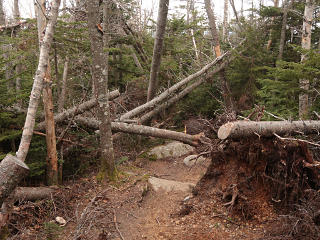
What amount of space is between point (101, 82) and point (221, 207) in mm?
3636

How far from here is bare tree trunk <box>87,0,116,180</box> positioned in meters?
5.92

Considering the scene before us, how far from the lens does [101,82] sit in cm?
612

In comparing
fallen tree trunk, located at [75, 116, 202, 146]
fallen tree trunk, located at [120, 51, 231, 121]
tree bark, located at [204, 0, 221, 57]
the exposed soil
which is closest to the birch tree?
the exposed soil

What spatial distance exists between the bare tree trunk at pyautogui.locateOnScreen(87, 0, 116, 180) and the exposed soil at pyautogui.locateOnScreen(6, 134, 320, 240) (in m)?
0.72

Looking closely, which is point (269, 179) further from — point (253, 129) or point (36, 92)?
point (36, 92)

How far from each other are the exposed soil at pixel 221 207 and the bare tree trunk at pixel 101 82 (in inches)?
28.2

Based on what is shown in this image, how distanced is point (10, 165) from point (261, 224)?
395 centimetres

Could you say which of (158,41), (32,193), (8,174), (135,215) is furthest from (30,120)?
(158,41)

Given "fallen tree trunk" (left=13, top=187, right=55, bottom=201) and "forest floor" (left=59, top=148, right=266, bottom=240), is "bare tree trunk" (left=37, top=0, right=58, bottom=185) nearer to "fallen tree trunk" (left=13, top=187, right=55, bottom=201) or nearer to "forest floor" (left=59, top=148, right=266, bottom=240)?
"fallen tree trunk" (left=13, top=187, right=55, bottom=201)

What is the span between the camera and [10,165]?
125 inches

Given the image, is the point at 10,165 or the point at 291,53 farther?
the point at 291,53

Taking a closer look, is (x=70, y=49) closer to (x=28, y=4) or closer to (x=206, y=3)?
(x=206, y=3)

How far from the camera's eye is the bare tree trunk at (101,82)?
233 inches

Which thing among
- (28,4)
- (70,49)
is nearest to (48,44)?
(70,49)
